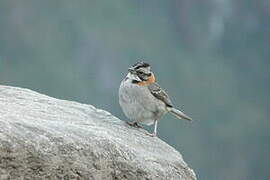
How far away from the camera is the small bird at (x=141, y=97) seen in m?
8.75

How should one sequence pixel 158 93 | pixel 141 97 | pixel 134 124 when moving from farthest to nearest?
pixel 158 93
pixel 141 97
pixel 134 124

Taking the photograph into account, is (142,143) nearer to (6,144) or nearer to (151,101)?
(151,101)

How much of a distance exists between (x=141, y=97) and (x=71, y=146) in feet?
8.50

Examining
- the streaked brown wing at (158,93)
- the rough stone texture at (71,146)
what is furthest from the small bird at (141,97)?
the rough stone texture at (71,146)

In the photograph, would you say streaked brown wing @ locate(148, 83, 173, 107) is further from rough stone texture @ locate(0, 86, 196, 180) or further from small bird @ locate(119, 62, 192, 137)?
rough stone texture @ locate(0, 86, 196, 180)

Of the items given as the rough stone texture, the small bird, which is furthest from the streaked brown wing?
the rough stone texture

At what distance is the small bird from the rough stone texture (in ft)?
Answer: 1.65

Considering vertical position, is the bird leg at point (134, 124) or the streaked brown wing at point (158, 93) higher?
the streaked brown wing at point (158, 93)

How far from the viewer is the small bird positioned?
8.75 metres

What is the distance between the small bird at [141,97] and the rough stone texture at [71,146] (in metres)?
0.50

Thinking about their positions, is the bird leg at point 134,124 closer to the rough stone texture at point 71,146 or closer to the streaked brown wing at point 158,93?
the rough stone texture at point 71,146

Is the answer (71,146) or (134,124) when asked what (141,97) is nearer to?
(134,124)

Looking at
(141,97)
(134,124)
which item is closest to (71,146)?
(134,124)

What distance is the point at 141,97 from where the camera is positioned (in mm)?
8820
